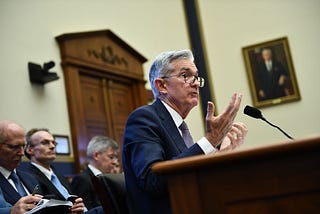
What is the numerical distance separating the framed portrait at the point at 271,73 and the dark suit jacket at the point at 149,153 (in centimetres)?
619

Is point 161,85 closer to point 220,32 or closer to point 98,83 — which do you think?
point 98,83

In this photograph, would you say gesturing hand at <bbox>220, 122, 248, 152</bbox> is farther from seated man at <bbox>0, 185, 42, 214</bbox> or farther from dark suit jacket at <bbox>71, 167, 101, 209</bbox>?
dark suit jacket at <bbox>71, 167, 101, 209</bbox>

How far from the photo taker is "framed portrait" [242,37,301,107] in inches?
316

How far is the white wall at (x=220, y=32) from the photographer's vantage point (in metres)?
5.64

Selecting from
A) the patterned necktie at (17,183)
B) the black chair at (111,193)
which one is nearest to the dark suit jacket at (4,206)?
the patterned necktie at (17,183)

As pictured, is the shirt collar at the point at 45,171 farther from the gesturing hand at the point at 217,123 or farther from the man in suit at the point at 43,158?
the gesturing hand at the point at 217,123

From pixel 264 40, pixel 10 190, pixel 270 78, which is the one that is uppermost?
pixel 264 40

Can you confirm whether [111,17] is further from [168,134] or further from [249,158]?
[249,158]

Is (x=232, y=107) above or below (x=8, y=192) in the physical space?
above

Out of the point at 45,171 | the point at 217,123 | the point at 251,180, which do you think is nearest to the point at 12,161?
the point at 45,171

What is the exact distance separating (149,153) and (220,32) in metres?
7.01

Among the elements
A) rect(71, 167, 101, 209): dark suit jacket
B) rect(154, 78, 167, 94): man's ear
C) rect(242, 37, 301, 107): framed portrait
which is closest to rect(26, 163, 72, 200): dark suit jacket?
rect(71, 167, 101, 209): dark suit jacket

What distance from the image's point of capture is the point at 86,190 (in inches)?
159

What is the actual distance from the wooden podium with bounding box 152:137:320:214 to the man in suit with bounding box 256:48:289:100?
705 cm
